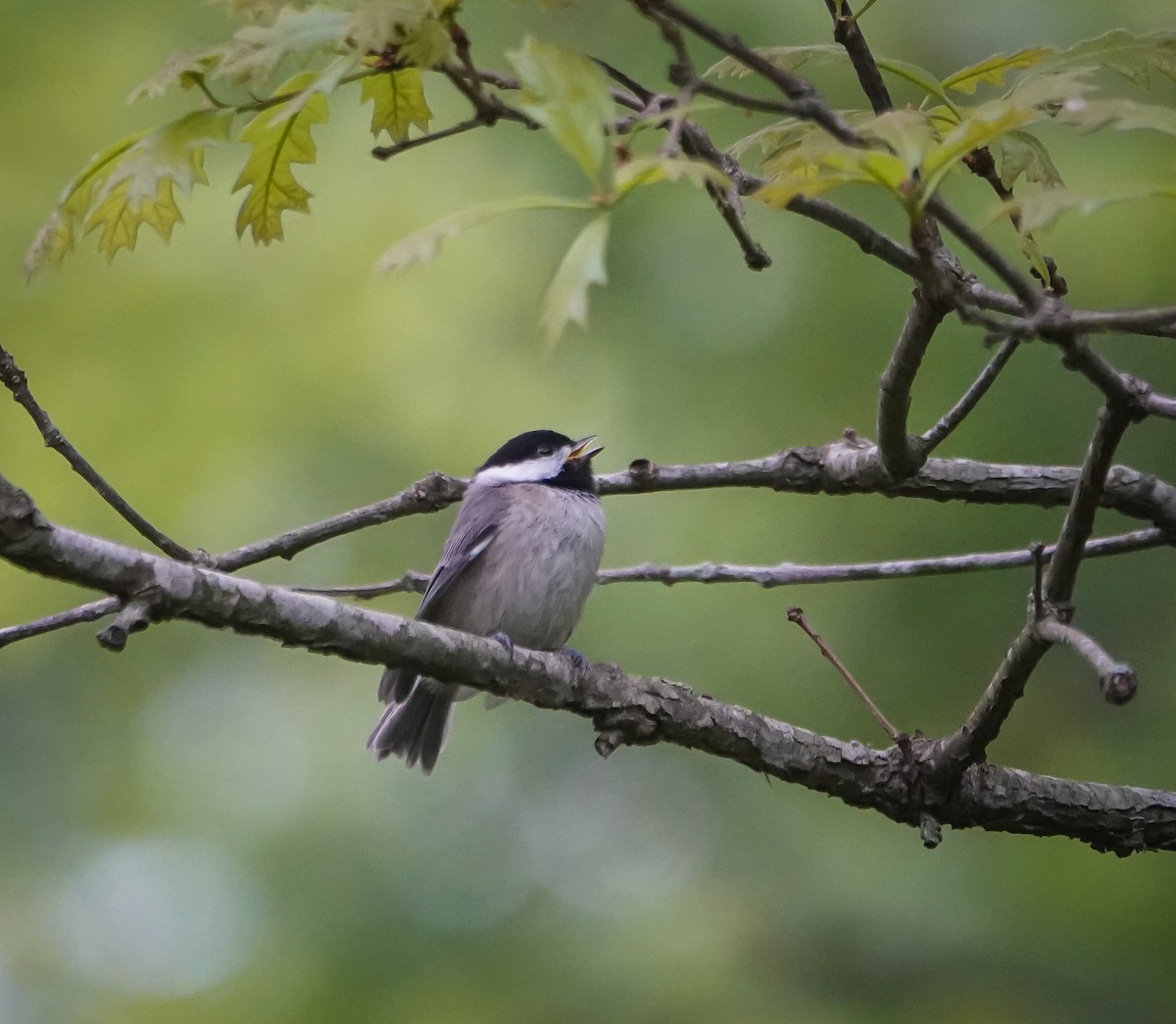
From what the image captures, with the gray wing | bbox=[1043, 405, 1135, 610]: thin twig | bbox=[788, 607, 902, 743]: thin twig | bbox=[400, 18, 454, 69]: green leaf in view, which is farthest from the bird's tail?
bbox=[400, 18, 454, 69]: green leaf

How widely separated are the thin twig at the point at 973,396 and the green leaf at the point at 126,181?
1.41 m

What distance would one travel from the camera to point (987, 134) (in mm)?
1594

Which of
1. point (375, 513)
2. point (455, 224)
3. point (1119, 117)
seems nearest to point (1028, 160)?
point (1119, 117)

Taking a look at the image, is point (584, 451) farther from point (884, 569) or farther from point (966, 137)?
point (966, 137)

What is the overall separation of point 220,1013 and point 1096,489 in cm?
380

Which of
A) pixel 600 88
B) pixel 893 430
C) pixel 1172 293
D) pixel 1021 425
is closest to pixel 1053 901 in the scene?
pixel 1021 425

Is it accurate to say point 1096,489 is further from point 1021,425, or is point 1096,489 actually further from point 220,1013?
point 220,1013

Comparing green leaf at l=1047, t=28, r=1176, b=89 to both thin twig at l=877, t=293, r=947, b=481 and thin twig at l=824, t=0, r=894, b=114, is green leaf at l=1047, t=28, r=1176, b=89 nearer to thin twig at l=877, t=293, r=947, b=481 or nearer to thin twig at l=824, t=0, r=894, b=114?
thin twig at l=824, t=0, r=894, b=114

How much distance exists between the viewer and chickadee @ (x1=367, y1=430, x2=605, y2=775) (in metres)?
4.23

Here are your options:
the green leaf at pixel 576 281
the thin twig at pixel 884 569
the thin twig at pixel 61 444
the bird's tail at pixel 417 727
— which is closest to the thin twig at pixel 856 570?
the thin twig at pixel 884 569

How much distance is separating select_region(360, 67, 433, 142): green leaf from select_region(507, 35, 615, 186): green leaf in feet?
2.19

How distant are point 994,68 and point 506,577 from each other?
2.45 m

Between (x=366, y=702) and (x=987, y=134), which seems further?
(x=366, y=702)

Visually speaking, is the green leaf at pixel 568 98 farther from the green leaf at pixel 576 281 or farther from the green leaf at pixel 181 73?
the green leaf at pixel 181 73
